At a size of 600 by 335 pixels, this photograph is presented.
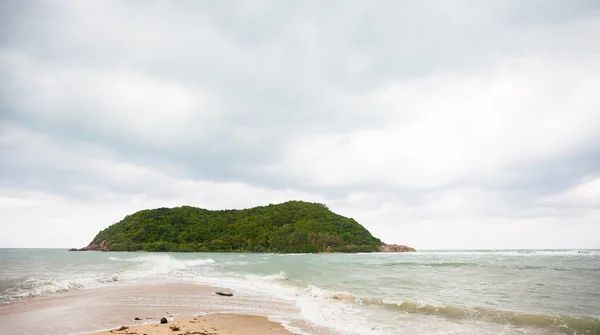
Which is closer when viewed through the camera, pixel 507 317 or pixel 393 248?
pixel 507 317

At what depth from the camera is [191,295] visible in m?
16.2

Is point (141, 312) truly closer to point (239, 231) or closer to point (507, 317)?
point (507, 317)

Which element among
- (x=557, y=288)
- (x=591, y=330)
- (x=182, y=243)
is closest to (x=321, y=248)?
(x=182, y=243)

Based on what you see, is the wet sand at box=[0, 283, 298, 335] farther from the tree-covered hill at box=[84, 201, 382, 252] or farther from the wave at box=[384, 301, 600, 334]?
the tree-covered hill at box=[84, 201, 382, 252]

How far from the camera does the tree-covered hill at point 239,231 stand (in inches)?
4360

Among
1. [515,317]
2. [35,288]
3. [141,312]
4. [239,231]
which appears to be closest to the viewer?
[515,317]

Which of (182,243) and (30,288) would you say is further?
(182,243)

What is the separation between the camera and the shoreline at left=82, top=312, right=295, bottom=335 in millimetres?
9028

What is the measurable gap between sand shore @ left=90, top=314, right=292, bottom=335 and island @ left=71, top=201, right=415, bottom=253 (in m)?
99.9

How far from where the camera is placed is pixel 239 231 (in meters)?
120

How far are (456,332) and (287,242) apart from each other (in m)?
105

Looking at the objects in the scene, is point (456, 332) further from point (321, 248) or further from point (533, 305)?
point (321, 248)

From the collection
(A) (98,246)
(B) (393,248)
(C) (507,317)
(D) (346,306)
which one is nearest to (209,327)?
(D) (346,306)

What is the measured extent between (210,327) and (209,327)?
0.09 feet
